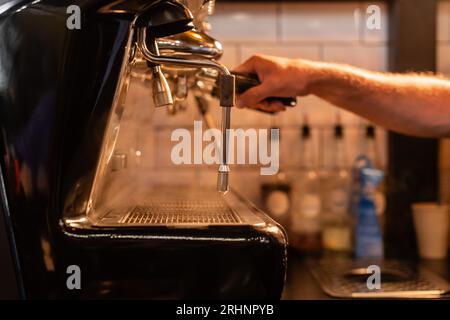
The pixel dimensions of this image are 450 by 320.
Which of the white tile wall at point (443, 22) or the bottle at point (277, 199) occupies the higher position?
the white tile wall at point (443, 22)

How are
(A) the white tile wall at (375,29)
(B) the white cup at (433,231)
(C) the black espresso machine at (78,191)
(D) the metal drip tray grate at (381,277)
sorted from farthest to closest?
(A) the white tile wall at (375,29) < (B) the white cup at (433,231) < (D) the metal drip tray grate at (381,277) < (C) the black espresso machine at (78,191)

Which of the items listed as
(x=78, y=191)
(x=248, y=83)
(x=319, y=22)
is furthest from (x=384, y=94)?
(x=78, y=191)

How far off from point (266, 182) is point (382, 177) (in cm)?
26

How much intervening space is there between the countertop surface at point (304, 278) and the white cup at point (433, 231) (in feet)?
0.10

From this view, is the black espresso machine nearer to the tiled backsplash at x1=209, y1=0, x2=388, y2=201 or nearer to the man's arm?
the man's arm

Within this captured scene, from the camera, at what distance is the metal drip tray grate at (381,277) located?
0.74 meters

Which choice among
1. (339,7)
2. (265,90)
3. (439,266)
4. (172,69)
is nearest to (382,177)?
(439,266)

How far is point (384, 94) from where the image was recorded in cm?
84

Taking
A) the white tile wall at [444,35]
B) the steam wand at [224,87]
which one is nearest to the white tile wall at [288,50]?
the white tile wall at [444,35]

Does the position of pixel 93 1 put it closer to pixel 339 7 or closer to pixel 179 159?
pixel 179 159

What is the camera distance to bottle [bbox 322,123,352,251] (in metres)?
1.07

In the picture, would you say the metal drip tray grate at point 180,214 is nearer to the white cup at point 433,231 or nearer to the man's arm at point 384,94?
the man's arm at point 384,94

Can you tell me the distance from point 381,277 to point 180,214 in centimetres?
46

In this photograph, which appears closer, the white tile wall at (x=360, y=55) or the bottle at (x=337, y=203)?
the bottle at (x=337, y=203)
